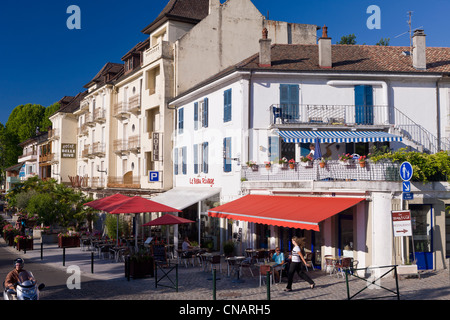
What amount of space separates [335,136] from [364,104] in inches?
117

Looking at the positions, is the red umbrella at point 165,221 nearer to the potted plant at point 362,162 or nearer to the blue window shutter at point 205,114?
the blue window shutter at point 205,114

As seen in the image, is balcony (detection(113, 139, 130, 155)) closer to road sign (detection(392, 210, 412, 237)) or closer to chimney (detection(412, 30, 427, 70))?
chimney (detection(412, 30, 427, 70))

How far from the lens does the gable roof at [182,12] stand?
30.3 meters

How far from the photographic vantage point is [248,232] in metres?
21.7

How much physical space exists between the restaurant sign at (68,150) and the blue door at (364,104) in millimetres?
36535

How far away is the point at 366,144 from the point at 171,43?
14.1 metres

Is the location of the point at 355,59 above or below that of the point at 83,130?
above

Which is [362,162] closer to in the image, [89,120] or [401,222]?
[401,222]

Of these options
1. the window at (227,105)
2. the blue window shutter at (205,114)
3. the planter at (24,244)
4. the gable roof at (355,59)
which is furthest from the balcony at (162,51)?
the planter at (24,244)

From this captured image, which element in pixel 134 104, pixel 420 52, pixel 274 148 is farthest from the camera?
pixel 134 104

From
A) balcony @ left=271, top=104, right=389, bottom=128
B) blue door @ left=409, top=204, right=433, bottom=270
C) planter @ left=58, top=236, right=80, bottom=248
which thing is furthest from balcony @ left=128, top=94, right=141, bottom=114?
blue door @ left=409, top=204, right=433, bottom=270

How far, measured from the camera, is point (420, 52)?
75.4ft

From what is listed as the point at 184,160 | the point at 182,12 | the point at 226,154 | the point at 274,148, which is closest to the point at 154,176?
the point at 184,160
